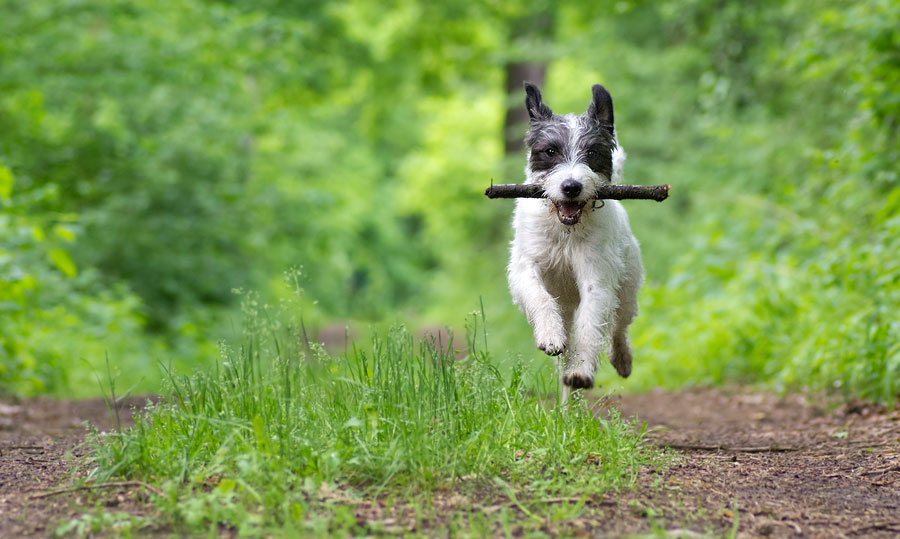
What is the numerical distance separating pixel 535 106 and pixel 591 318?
133 centimetres

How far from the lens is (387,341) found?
13.8 ft

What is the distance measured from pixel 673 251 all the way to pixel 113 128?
8627mm

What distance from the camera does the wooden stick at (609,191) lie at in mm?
4539

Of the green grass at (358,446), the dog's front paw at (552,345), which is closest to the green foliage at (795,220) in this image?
the dog's front paw at (552,345)

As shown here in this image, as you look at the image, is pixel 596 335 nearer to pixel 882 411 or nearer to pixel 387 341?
pixel 387 341

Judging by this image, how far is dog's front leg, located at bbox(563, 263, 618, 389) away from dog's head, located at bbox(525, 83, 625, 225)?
0.40 meters

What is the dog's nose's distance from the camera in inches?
182

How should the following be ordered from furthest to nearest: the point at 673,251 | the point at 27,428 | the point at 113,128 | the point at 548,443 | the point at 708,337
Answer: the point at 673,251
the point at 113,128
the point at 708,337
the point at 27,428
the point at 548,443

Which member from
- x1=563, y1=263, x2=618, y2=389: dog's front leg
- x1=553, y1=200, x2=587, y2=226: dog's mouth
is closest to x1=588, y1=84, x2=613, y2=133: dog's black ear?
x1=553, y1=200, x2=587, y2=226: dog's mouth

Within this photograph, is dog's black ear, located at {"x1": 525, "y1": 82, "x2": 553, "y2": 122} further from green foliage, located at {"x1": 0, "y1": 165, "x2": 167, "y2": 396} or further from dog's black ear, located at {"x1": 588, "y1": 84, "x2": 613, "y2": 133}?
green foliage, located at {"x1": 0, "y1": 165, "x2": 167, "y2": 396}

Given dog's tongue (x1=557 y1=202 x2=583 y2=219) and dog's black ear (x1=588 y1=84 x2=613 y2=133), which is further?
dog's black ear (x1=588 y1=84 x2=613 y2=133)

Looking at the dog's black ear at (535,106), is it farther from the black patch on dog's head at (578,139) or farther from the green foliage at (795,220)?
the green foliage at (795,220)

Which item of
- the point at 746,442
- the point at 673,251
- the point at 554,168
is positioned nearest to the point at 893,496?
the point at 746,442

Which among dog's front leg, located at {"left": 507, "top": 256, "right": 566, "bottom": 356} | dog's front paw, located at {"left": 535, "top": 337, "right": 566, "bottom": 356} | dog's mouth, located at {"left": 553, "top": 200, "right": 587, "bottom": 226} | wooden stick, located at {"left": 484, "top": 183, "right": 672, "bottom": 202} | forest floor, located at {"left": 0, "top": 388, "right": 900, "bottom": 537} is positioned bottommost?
forest floor, located at {"left": 0, "top": 388, "right": 900, "bottom": 537}
